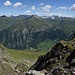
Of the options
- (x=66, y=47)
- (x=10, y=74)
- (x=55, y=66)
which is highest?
(x=66, y=47)

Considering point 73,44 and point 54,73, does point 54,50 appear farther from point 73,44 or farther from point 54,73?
point 54,73

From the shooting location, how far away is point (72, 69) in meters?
46.3

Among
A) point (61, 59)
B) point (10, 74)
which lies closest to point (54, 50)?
point (61, 59)

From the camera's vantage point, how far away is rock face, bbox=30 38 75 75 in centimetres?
4766

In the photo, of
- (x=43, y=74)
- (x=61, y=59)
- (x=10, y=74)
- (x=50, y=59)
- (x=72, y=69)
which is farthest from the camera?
(x=10, y=74)

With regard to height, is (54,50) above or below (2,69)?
above

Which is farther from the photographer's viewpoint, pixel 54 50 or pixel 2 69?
pixel 2 69

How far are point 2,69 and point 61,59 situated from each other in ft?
75.8

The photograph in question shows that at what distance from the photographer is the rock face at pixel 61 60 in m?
47.7

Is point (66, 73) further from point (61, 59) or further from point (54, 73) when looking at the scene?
point (61, 59)

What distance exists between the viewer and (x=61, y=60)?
5306cm

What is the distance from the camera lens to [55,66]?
5175 centimetres

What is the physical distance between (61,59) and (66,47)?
6.33m

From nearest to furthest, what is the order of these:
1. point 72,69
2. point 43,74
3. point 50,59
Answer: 1. point 72,69
2. point 43,74
3. point 50,59
